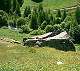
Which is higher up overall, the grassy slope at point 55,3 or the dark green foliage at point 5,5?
the dark green foliage at point 5,5

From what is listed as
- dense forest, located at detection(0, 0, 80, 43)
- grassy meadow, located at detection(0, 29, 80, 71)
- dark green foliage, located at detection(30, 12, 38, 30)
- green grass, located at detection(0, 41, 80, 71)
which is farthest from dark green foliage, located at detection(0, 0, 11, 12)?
green grass, located at detection(0, 41, 80, 71)

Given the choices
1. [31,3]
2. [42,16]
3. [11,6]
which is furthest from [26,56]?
[31,3]

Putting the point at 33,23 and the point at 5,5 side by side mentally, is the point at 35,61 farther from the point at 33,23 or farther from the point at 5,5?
the point at 5,5

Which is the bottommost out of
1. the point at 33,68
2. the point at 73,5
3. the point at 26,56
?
the point at 73,5

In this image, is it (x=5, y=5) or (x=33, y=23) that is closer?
(x=33, y=23)

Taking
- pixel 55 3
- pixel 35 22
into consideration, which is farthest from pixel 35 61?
pixel 55 3

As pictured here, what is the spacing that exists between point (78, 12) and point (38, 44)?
224 ft

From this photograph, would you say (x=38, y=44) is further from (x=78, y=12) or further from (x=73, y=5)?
(x=73, y=5)

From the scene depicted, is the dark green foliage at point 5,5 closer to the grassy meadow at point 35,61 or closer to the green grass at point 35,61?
the grassy meadow at point 35,61

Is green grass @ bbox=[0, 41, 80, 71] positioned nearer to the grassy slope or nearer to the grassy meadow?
the grassy meadow

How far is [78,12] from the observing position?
137 meters

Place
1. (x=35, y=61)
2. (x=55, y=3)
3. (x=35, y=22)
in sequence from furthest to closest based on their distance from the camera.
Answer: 1. (x=55, y=3)
2. (x=35, y=22)
3. (x=35, y=61)

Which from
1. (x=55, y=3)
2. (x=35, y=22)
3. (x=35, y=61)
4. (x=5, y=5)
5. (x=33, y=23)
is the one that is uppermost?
(x=35, y=61)

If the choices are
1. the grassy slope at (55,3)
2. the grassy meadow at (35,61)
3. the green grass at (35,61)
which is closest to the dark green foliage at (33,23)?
the grassy slope at (55,3)
